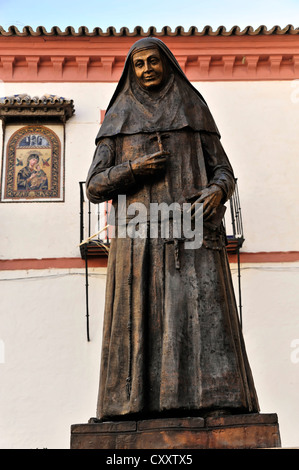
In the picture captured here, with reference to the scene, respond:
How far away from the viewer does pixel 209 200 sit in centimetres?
434

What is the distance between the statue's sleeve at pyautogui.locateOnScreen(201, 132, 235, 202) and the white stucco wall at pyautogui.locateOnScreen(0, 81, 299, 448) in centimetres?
729

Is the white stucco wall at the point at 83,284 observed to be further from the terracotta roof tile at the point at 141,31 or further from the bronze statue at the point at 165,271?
the bronze statue at the point at 165,271

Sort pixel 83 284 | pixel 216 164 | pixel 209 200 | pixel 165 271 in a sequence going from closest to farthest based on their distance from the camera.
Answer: pixel 165 271 → pixel 209 200 → pixel 216 164 → pixel 83 284

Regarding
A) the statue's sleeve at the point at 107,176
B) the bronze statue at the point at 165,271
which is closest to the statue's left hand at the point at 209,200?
the bronze statue at the point at 165,271

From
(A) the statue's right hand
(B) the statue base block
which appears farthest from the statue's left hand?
(B) the statue base block

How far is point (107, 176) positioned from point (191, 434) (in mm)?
1574


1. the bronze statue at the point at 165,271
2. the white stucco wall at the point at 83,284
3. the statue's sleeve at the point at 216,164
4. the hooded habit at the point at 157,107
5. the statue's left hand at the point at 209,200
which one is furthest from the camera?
the white stucco wall at the point at 83,284

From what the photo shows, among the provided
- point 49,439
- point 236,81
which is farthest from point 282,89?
point 49,439

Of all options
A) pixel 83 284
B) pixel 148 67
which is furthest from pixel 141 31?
pixel 148 67

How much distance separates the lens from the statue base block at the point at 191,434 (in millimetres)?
3562

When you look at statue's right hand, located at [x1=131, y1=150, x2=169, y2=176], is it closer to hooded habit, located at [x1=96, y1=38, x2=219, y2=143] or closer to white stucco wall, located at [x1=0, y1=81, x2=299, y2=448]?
hooded habit, located at [x1=96, y1=38, x2=219, y2=143]

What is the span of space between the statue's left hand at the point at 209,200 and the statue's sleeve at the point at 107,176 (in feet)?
1.29

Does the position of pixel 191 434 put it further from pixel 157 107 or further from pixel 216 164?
pixel 157 107

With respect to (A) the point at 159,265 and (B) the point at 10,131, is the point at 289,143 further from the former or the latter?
(A) the point at 159,265
